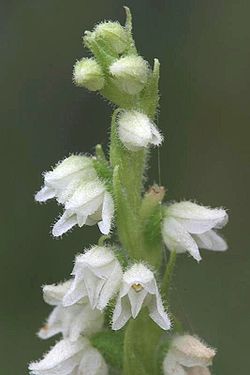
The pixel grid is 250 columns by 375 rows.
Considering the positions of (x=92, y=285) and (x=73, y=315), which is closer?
(x=92, y=285)

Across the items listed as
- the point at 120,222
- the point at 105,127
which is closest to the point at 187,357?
the point at 120,222

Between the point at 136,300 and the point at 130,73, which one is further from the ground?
the point at 130,73

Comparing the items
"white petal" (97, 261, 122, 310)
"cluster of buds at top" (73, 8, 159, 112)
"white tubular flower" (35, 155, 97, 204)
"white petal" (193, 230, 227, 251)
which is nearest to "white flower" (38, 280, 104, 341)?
"white petal" (97, 261, 122, 310)

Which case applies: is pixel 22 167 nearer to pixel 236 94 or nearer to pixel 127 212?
pixel 236 94

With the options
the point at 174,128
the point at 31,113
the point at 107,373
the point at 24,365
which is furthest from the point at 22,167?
the point at 107,373

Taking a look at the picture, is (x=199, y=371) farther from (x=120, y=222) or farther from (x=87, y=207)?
(x=87, y=207)

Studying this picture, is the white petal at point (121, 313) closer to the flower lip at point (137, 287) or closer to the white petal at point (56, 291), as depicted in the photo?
the flower lip at point (137, 287)

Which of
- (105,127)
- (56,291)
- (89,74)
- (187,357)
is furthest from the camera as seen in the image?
(105,127)
